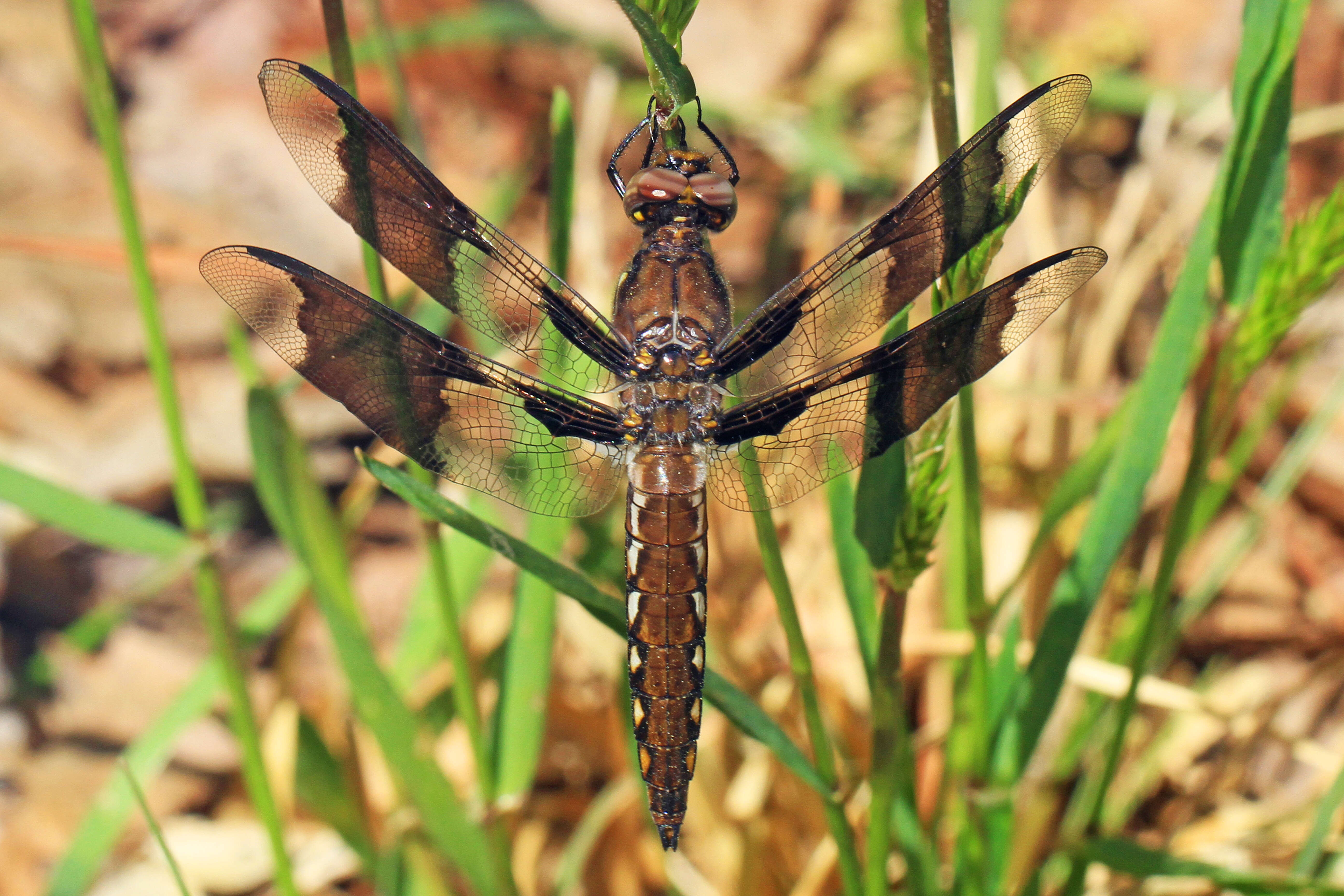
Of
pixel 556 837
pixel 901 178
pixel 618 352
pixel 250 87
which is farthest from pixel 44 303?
pixel 901 178

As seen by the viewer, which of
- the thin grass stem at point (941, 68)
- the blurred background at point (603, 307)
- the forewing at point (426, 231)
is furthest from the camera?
the blurred background at point (603, 307)

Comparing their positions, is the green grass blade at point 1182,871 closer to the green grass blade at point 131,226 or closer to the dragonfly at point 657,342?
A: the dragonfly at point 657,342

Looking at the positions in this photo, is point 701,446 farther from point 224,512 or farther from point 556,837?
point 224,512

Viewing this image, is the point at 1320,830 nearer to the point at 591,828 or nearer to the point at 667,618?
the point at 667,618

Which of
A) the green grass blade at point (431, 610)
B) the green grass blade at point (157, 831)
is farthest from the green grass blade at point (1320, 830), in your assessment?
the green grass blade at point (157, 831)

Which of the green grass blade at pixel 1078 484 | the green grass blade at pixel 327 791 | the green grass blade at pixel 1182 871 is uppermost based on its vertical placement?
the green grass blade at pixel 1078 484

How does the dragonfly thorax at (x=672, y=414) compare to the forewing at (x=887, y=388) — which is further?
the dragonfly thorax at (x=672, y=414)
